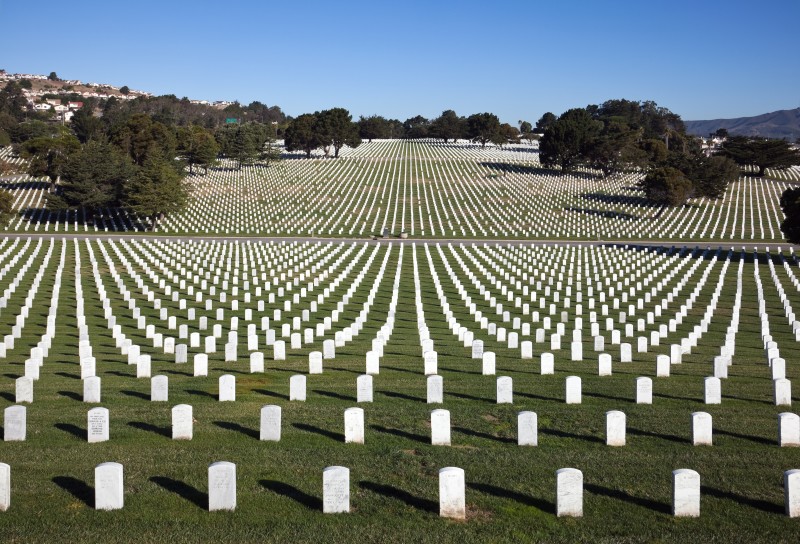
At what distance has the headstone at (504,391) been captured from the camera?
45.4ft

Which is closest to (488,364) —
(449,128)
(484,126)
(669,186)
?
(669,186)

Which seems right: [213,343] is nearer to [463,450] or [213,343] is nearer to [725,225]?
[463,450]

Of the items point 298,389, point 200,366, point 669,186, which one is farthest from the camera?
point 669,186

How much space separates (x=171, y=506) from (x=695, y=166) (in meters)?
82.2

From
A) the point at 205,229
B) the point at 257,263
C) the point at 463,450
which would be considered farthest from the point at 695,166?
the point at 463,450

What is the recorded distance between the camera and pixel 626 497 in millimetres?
9422

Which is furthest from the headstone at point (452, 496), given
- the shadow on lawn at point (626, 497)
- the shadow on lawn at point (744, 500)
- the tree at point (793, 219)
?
the tree at point (793, 219)

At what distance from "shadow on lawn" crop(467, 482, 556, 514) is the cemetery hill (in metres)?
0.03

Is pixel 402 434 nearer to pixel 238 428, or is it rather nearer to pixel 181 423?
pixel 238 428

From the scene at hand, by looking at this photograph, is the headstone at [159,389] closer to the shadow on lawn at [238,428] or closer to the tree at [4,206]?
the shadow on lawn at [238,428]

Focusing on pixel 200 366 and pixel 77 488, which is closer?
pixel 77 488

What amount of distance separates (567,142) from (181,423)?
326 ft

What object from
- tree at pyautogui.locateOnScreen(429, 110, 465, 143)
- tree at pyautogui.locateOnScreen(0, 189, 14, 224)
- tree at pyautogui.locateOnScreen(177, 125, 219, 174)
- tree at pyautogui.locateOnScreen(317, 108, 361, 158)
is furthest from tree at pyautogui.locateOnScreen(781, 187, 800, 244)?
tree at pyautogui.locateOnScreen(429, 110, 465, 143)

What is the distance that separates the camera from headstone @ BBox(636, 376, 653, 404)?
547 inches
